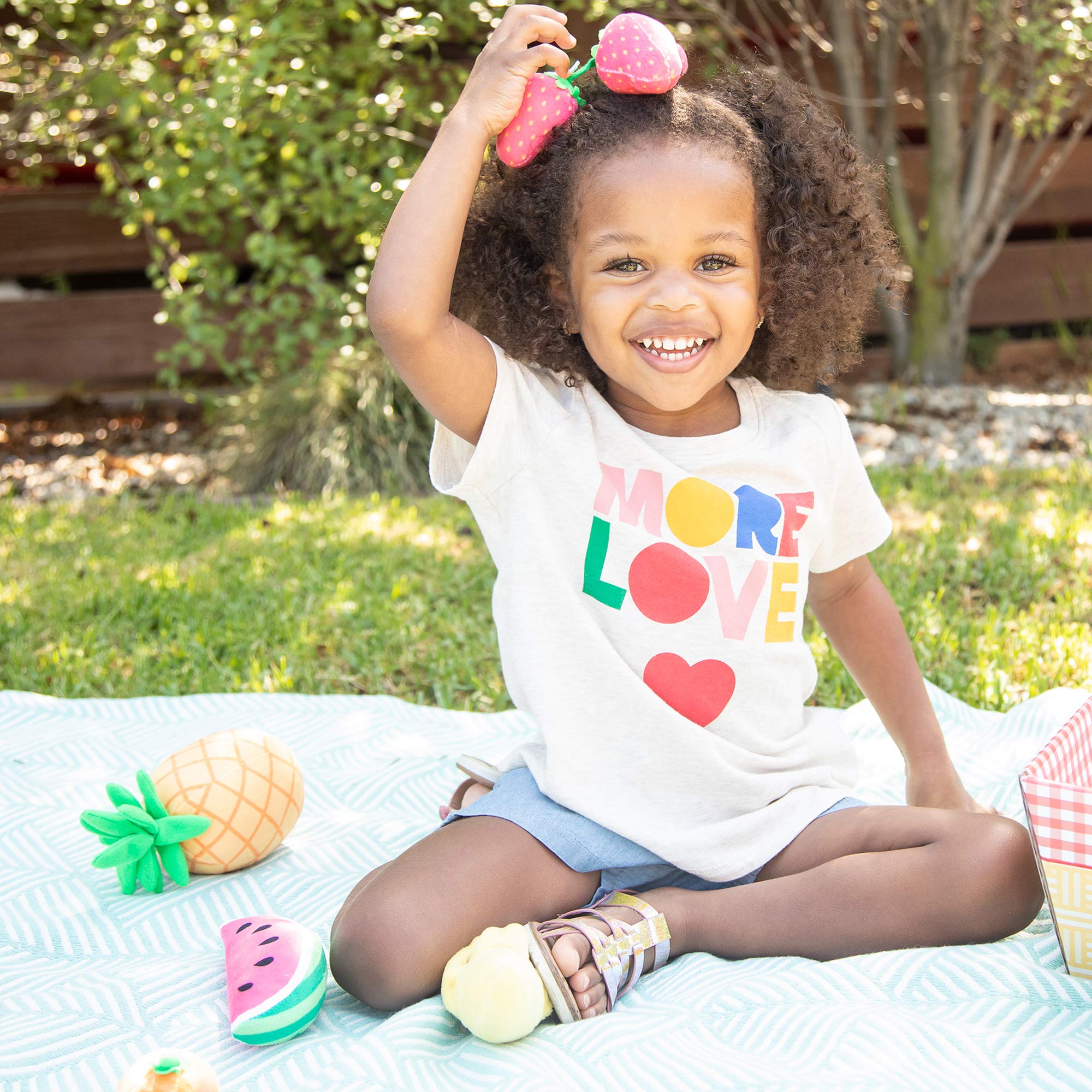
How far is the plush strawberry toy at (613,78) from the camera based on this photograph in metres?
1.80

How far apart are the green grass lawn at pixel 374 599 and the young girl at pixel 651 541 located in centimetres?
92

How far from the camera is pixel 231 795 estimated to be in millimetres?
2016

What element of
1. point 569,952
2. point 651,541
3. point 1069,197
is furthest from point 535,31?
point 1069,197

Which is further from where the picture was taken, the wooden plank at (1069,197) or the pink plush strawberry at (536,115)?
the wooden plank at (1069,197)

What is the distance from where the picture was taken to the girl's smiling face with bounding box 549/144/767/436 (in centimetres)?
179

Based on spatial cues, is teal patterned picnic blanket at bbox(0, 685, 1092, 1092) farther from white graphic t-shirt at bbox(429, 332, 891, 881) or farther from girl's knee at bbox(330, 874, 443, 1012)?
white graphic t-shirt at bbox(429, 332, 891, 881)

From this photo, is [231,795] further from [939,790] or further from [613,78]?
[613,78]

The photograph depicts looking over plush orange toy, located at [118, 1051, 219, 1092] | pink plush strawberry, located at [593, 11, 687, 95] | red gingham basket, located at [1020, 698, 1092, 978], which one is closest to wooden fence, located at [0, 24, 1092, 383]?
pink plush strawberry, located at [593, 11, 687, 95]

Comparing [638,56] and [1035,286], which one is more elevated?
[638,56]

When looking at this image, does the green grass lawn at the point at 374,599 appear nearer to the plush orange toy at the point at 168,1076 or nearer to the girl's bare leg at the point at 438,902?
the girl's bare leg at the point at 438,902

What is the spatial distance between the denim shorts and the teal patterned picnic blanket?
169 millimetres

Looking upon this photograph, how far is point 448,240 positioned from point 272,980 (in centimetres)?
104

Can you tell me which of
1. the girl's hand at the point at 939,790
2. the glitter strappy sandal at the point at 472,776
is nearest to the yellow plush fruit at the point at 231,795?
the glitter strappy sandal at the point at 472,776

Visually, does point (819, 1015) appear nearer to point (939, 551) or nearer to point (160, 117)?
point (939, 551)
